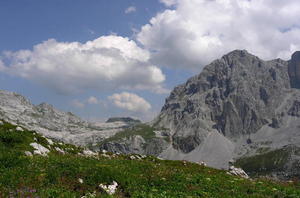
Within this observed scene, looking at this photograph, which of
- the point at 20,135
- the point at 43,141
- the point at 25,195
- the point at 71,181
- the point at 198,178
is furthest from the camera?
the point at 43,141

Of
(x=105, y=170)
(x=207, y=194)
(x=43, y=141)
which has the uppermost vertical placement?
(x=43, y=141)

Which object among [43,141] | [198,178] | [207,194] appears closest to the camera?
[207,194]

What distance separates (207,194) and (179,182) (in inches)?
121

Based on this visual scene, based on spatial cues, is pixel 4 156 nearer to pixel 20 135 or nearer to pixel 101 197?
pixel 101 197

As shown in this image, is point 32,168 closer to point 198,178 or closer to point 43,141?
point 198,178

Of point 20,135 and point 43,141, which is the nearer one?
point 20,135

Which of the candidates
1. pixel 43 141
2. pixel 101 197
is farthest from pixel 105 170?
pixel 43 141

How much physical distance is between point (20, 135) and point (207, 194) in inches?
780

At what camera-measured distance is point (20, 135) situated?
1175 inches

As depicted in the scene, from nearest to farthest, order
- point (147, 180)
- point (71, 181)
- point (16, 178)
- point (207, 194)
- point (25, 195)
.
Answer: point (25, 195)
point (16, 178)
point (71, 181)
point (207, 194)
point (147, 180)

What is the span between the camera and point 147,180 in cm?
2103

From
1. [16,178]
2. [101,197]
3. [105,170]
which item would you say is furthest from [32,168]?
[101,197]

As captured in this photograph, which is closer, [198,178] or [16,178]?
[16,178]

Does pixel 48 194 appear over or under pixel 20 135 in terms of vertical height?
under
